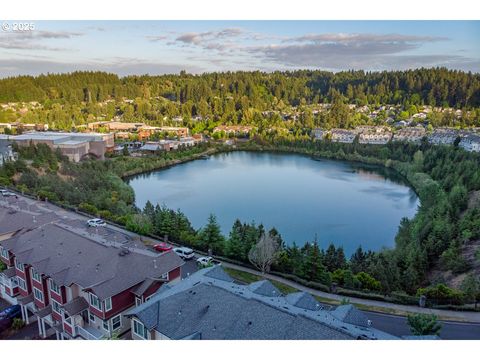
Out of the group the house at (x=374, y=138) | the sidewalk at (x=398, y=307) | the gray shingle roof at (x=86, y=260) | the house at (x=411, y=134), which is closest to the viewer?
the gray shingle roof at (x=86, y=260)

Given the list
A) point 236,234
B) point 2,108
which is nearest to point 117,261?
point 236,234

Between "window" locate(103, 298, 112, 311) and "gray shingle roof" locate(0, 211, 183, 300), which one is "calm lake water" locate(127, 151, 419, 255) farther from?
"window" locate(103, 298, 112, 311)

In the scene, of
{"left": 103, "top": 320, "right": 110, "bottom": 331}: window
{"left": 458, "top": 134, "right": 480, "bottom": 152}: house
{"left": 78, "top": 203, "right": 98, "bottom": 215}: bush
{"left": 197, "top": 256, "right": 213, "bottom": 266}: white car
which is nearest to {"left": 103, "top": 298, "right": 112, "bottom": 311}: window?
{"left": 103, "top": 320, "right": 110, "bottom": 331}: window

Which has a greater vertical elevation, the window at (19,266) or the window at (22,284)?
the window at (19,266)

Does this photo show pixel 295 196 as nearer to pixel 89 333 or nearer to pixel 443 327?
pixel 443 327

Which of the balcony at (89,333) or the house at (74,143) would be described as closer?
the balcony at (89,333)

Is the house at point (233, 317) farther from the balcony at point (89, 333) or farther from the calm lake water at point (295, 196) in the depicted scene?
the calm lake water at point (295, 196)

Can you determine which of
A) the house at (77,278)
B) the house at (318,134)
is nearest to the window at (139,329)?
the house at (77,278)
